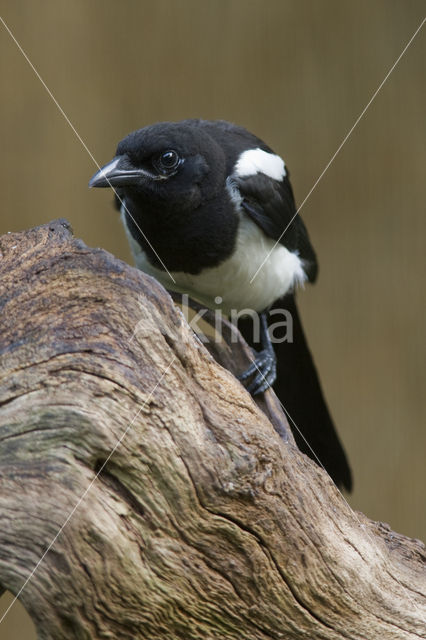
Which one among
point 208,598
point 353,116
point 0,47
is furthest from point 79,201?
point 208,598

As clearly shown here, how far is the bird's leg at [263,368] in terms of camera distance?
142 cm

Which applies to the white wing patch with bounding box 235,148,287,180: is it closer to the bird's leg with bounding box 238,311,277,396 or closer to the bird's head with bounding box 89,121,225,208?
the bird's head with bounding box 89,121,225,208

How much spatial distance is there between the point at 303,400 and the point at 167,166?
624 millimetres

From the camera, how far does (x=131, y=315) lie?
94cm

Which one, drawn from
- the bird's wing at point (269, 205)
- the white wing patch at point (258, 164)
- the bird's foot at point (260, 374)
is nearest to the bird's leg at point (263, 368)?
the bird's foot at point (260, 374)

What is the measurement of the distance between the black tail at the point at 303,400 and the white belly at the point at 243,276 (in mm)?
113

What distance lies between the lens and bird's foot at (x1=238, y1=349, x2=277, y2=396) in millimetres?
1413

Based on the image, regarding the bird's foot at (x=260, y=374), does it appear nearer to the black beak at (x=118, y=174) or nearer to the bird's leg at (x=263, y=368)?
the bird's leg at (x=263, y=368)

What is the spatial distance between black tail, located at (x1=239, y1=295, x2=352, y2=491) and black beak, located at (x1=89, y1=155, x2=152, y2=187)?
19.5 inches

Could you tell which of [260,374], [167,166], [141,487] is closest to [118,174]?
[167,166]

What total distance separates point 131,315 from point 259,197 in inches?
28.1

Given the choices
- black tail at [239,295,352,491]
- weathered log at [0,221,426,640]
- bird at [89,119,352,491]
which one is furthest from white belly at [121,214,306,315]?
weathered log at [0,221,426,640]

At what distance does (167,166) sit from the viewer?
57.7 inches

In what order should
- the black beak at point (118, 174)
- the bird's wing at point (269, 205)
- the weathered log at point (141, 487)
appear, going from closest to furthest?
1. the weathered log at point (141, 487)
2. the black beak at point (118, 174)
3. the bird's wing at point (269, 205)
